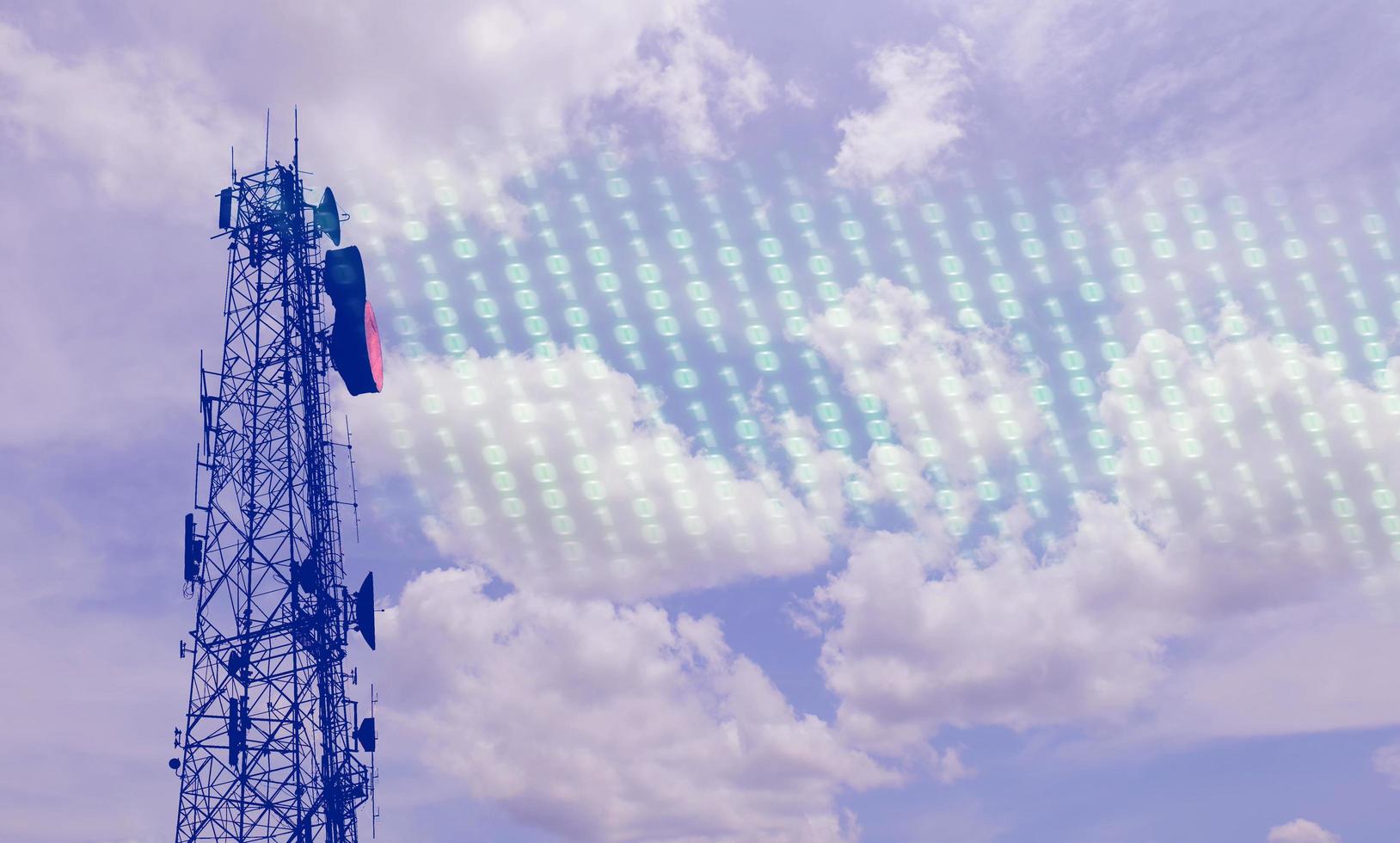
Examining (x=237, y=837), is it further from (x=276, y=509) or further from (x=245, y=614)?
(x=276, y=509)

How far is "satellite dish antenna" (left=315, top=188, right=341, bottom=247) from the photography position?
5309 cm

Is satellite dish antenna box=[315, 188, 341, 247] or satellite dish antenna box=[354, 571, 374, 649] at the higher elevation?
satellite dish antenna box=[315, 188, 341, 247]

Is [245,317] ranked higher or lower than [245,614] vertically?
higher

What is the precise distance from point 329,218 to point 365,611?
56.7ft

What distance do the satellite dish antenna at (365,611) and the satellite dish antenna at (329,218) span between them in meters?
15.3

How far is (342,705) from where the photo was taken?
1921 inches

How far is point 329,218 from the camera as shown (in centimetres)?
5316

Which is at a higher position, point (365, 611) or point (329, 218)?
point (329, 218)

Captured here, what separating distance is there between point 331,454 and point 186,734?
40.5 feet

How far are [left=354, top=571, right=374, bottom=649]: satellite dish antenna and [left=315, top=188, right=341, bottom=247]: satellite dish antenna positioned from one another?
50.1 feet

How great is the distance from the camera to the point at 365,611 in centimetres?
5006

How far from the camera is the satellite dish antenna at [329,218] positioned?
5309 cm

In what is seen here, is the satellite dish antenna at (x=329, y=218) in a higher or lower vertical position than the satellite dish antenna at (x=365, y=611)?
higher

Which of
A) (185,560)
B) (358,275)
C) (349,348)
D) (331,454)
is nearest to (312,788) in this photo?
(185,560)
